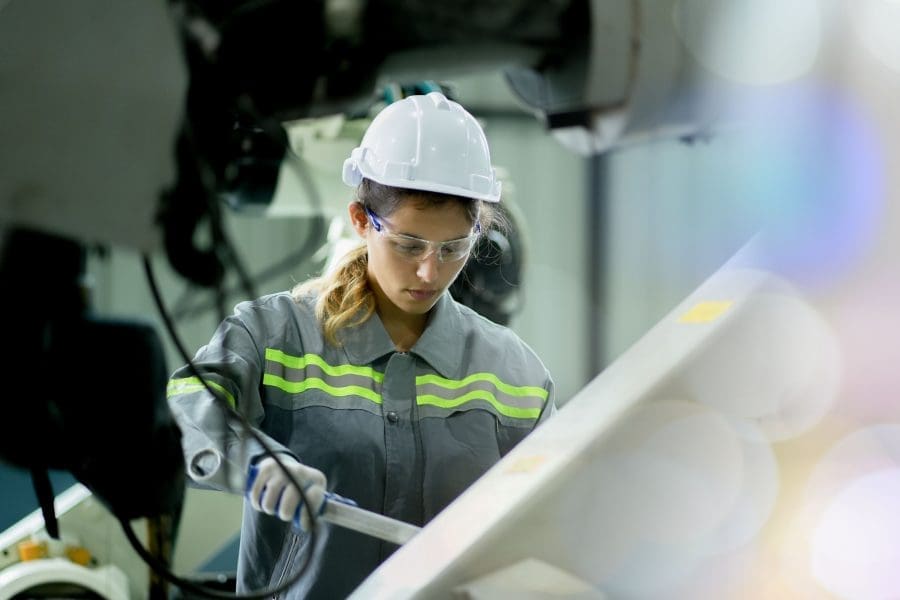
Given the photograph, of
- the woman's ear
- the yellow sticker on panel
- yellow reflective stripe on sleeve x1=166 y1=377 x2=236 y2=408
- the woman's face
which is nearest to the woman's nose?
the woman's face

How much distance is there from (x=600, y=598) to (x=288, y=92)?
0.52 m

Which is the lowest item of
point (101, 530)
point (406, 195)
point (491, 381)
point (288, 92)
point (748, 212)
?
point (101, 530)

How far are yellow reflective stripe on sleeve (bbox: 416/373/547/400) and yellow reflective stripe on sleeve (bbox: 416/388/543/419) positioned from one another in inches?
0.7

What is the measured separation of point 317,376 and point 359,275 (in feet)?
0.60

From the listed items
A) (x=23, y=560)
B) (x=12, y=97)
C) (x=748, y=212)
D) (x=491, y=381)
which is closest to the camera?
(x=12, y=97)

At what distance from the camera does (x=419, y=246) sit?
4.52 ft

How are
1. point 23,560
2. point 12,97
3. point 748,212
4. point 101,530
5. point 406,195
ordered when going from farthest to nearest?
point 101,530 → point 23,560 → point 406,195 → point 748,212 → point 12,97

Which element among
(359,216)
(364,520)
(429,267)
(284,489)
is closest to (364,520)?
(364,520)

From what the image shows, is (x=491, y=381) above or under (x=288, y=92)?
under

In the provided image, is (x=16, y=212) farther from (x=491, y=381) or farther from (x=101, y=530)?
(x=101, y=530)

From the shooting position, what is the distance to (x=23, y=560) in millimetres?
2135

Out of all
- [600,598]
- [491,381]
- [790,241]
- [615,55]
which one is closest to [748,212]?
[790,241]

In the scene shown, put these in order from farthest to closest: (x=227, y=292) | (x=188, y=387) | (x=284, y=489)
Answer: (x=188, y=387), (x=284, y=489), (x=227, y=292)

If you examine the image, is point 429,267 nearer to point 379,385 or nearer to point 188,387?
point 379,385
